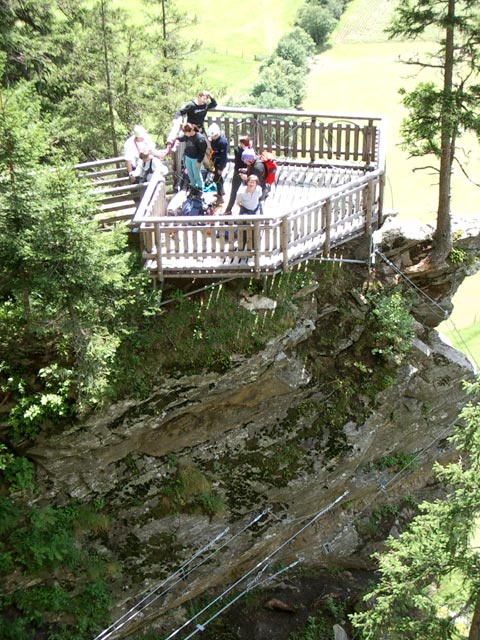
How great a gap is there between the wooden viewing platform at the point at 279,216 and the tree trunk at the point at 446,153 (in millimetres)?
1777

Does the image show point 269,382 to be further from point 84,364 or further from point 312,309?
point 84,364

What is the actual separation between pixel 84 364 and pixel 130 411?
302cm

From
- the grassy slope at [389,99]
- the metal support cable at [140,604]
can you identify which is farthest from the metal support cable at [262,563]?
the grassy slope at [389,99]

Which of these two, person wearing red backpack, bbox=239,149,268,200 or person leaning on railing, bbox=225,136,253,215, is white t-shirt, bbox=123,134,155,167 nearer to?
person leaning on railing, bbox=225,136,253,215

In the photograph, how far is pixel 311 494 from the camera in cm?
2123

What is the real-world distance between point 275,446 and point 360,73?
3135cm

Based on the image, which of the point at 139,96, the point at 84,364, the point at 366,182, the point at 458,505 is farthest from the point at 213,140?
the point at 458,505

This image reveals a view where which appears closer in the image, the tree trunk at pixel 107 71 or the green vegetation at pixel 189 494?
the green vegetation at pixel 189 494

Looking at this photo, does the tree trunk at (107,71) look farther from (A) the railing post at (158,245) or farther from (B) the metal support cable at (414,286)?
(B) the metal support cable at (414,286)

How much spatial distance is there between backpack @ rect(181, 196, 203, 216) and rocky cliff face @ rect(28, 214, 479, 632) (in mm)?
3582

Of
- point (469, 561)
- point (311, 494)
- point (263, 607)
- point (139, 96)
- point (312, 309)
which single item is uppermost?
point (139, 96)

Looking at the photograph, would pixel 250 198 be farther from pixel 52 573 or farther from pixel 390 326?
pixel 52 573

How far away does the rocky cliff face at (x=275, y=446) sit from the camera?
18875mm

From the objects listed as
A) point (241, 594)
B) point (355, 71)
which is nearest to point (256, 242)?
point (241, 594)
